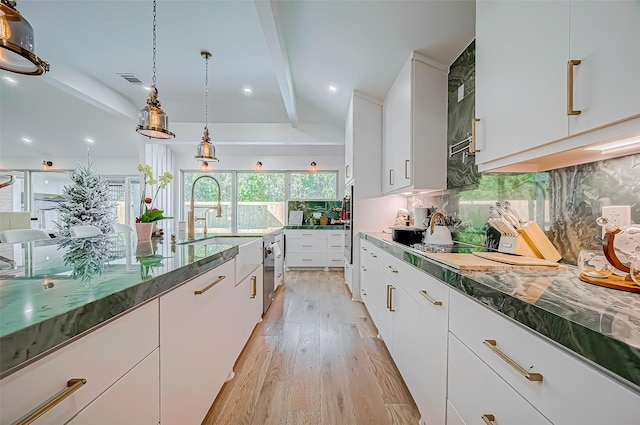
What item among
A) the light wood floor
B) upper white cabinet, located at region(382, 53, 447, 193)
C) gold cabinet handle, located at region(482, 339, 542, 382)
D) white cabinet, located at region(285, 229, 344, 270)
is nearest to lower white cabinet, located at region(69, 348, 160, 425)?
the light wood floor

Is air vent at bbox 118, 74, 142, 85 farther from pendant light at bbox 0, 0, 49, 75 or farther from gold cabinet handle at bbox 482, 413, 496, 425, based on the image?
gold cabinet handle at bbox 482, 413, 496, 425

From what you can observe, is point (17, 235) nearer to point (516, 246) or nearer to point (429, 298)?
point (429, 298)

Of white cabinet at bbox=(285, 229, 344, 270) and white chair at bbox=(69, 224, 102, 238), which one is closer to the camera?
white chair at bbox=(69, 224, 102, 238)

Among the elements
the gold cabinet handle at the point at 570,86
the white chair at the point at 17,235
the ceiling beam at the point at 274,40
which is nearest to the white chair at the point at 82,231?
the white chair at the point at 17,235

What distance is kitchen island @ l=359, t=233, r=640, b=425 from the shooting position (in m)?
0.51

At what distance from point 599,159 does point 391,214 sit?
2493 mm

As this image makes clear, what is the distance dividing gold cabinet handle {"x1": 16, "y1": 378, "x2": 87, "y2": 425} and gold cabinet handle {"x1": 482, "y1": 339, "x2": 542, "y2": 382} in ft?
3.22

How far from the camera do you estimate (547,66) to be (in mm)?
990

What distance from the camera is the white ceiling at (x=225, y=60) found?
2297mm

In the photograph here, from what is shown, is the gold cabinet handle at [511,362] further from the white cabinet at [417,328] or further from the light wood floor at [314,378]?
the light wood floor at [314,378]

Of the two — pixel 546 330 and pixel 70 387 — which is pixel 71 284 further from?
pixel 546 330

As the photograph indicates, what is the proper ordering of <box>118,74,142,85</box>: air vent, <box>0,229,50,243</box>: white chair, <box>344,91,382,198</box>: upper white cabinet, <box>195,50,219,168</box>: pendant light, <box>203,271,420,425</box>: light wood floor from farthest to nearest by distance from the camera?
<box>118,74,142,85</box>: air vent, <box>344,91,382,198</box>: upper white cabinet, <box>195,50,219,168</box>: pendant light, <box>0,229,50,243</box>: white chair, <box>203,271,420,425</box>: light wood floor

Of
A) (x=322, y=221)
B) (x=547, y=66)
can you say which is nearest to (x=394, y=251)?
(x=547, y=66)

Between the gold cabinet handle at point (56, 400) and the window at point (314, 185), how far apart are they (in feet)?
18.9
